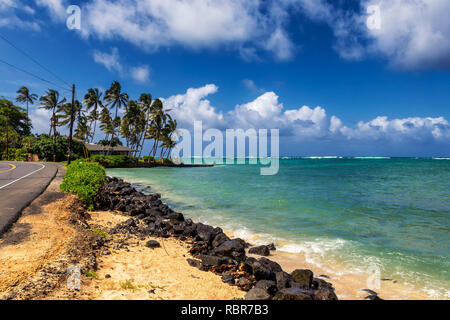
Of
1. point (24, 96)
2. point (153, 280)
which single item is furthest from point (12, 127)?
point (153, 280)

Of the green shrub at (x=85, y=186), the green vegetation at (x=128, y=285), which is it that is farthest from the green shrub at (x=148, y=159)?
the green vegetation at (x=128, y=285)

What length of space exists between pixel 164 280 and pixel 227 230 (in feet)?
19.4

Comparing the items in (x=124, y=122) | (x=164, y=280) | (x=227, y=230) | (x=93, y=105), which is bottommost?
(x=227, y=230)

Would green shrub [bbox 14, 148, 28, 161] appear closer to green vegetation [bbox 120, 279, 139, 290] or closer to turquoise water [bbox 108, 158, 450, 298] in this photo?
turquoise water [bbox 108, 158, 450, 298]

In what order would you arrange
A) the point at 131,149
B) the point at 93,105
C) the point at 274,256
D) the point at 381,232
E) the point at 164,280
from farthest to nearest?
the point at 131,149 < the point at 93,105 < the point at 381,232 < the point at 274,256 < the point at 164,280

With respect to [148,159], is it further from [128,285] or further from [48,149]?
[128,285]

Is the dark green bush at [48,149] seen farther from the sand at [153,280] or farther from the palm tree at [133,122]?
the sand at [153,280]

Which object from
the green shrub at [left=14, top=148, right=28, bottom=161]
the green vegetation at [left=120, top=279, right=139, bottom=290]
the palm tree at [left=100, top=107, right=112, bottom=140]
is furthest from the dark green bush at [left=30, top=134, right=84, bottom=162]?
the green vegetation at [left=120, top=279, right=139, bottom=290]

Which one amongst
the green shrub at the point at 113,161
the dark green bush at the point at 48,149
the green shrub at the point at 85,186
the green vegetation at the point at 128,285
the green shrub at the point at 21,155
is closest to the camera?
the green vegetation at the point at 128,285

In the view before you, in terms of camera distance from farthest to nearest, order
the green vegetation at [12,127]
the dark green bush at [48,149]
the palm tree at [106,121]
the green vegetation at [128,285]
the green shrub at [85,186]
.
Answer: the palm tree at [106,121] < the green vegetation at [12,127] < the dark green bush at [48,149] < the green shrub at [85,186] < the green vegetation at [128,285]

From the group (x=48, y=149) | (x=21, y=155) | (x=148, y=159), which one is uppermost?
(x=48, y=149)
